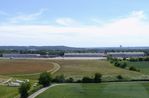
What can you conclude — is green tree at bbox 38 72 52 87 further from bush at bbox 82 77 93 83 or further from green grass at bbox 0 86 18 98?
bush at bbox 82 77 93 83

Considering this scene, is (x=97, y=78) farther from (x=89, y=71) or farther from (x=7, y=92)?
(x=7, y=92)

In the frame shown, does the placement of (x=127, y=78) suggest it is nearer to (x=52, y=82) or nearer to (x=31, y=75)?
(x=52, y=82)

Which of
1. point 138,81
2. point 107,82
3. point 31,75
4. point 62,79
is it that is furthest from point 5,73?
point 138,81

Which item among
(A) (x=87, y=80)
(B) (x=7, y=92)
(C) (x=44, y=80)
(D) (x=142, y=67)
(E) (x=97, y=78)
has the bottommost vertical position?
(B) (x=7, y=92)

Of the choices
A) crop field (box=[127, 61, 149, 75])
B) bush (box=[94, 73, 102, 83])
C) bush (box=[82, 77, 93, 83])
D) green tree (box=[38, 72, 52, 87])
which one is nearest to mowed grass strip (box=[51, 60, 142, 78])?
crop field (box=[127, 61, 149, 75])

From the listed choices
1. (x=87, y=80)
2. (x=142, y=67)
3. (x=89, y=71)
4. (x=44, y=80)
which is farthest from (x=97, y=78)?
(x=142, y=67)

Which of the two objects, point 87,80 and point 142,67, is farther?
point 142,67

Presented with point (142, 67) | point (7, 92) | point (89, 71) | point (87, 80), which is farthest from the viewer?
point (142, 67)

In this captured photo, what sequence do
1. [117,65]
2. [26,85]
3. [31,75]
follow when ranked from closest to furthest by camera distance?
[26,85]
[31,75]
[117,65]

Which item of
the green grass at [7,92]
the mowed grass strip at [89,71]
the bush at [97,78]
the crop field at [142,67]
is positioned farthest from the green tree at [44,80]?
the crop field at [142,67]
